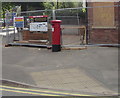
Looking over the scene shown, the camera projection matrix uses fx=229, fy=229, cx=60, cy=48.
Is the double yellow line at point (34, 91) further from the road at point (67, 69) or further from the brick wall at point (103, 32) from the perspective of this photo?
the brick wall at point (103, 32)

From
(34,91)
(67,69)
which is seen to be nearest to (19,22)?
(67,69)

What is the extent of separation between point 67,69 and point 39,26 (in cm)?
495

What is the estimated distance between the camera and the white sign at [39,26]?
12.0 m

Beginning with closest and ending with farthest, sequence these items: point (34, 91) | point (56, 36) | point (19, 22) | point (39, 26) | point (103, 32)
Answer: point (34, 91)
point (56, 36)
point (103, 32)
point (39, 26)
point (19, 22)

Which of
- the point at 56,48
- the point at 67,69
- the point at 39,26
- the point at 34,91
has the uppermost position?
the point at 39,26

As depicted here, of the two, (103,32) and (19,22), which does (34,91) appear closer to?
(103,32)

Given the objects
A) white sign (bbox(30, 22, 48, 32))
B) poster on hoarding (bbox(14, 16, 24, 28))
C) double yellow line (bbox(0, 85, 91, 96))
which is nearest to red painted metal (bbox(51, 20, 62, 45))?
white sign (bbox(30, 22, 48, 32))

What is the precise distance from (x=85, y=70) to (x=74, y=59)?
65.1 inches

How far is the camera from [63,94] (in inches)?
216

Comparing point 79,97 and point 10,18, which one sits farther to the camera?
point 10,18

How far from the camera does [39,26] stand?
12203 mm

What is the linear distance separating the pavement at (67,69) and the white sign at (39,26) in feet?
4.41

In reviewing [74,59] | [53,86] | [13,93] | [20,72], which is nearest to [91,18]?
[74,59]

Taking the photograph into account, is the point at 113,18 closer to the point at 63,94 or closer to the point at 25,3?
the point at 63,94
